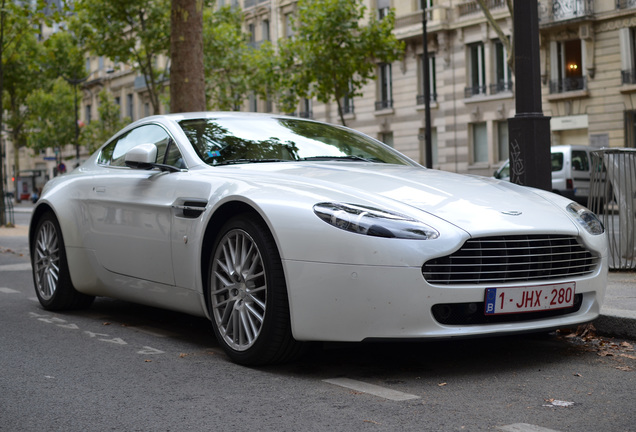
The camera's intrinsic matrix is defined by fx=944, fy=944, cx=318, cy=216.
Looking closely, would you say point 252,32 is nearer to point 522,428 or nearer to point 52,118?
point 52,118

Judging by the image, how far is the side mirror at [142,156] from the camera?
18.7 ft

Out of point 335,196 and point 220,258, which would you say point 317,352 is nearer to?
point 220,258

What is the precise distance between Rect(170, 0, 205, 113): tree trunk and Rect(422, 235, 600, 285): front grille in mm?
9726

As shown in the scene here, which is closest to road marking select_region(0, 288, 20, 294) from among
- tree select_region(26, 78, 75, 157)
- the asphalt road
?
the asphalt road

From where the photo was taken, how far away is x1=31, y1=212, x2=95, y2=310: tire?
23.0 feet

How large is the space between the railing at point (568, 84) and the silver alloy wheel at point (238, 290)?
31230 millimetres

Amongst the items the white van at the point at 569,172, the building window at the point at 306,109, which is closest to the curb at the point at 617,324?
the white van at the point at 569,172

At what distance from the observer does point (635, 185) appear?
8.27 meters

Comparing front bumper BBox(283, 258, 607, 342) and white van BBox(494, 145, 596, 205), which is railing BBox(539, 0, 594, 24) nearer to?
white van BBox(494, 145, 596, 205)

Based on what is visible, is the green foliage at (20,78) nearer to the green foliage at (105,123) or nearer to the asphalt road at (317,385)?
the green foliage at (105,123)

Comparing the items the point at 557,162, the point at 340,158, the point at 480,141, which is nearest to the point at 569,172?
the point at 557,162

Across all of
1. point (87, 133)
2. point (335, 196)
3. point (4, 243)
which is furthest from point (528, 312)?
point (87, 133)

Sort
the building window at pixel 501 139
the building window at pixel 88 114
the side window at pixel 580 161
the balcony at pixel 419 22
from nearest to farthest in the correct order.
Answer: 1. the side window at pixel 580 161
2. the building window at pixel 501 139
3. the balcony at pixel 419 22
4. the building window at pixel 88 114

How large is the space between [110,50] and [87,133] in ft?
109
